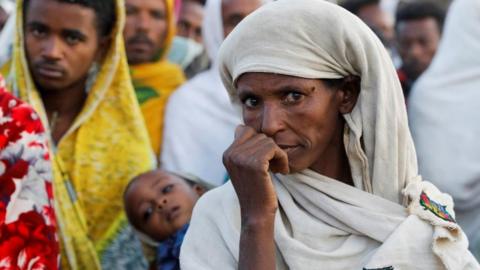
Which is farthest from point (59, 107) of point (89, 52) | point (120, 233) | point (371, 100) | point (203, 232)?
point (371, 100)

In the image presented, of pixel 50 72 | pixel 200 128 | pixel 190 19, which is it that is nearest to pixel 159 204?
pixel 50 72

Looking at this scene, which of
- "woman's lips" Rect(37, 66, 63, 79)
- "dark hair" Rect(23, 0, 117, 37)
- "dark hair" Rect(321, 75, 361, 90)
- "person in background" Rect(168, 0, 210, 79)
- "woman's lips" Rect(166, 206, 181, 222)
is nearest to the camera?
"dark hair" Rect(321, 75, 361, 90)

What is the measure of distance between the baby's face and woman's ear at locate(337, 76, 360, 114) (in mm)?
1412

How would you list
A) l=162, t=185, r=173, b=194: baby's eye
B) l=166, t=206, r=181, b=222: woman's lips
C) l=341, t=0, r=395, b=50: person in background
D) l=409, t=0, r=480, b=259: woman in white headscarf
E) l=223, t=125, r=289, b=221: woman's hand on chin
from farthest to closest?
l=341, t=0, r=395, b=50: person in background
l=409, t=0, r=480, b=259: woman in white headscarf
l=162, t=185, r=173, b=194: baby's eye
l=166, t=206, r=181, b=222: woman's lips
l=223, t=125, r=289, b=221: woman's hand on chin

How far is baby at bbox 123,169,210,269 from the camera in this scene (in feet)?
15.2

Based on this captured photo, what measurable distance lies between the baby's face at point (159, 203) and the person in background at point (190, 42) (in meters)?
2.92

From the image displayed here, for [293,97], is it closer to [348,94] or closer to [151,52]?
[348,94]

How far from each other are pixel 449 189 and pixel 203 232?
224 centimetres

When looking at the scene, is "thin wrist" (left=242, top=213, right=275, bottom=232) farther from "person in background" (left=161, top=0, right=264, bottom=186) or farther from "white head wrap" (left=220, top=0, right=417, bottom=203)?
"person in background" (left=161, top=0, right=264, bottom=186)

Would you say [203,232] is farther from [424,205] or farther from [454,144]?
[454,144]

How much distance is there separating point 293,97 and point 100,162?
1995 mm

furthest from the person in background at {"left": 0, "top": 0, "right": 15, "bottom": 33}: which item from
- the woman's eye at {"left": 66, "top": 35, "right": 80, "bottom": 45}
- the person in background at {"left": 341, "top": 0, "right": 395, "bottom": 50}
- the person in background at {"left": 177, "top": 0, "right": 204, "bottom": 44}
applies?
the person in background at {"left": 341, "top": 0, "right": 395, "bottom": 50}

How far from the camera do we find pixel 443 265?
328 cm

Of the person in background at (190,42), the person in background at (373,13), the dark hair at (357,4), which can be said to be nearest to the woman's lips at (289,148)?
the person in background at (190,42)
